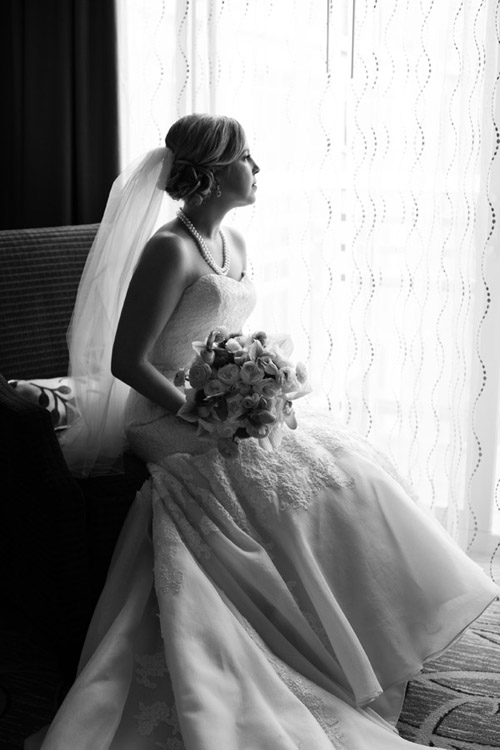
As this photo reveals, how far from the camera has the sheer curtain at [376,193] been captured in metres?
3.37

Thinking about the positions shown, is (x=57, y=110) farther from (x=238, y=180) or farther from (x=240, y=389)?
(x=240, y=389)

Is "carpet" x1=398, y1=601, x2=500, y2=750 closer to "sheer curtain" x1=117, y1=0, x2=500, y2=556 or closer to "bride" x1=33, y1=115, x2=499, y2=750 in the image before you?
"bride" x1=33, y1=115, x2=499, y2=750

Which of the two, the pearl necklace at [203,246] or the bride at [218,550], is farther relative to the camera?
the pearl necklace at [203,246]

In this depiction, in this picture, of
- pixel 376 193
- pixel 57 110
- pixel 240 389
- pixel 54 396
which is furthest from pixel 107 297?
pixel 57 110

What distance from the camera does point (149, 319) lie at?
2652 mm

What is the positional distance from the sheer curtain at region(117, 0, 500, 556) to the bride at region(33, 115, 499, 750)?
29.5 inches

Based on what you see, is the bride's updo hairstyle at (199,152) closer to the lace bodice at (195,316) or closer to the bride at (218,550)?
the bride at (218,550)

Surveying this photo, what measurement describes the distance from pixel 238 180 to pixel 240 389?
78 centimetres

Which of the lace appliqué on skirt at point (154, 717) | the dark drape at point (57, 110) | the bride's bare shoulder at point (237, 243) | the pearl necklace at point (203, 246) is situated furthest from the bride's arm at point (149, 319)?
the dark drape at point (57, 110)

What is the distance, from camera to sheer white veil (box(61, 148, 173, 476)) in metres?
2.81

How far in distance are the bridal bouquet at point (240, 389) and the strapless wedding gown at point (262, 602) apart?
0.13 metres

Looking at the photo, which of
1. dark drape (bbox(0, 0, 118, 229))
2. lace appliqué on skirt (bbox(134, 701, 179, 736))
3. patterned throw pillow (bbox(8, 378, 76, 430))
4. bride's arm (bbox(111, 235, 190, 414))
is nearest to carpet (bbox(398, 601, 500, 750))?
lace appliqué on skirt (bbox(134, 701, 179, 736))

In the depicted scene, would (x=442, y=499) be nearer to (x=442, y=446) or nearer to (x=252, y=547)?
(x=442, y=446)

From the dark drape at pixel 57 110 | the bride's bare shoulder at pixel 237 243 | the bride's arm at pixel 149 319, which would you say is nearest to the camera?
the bride's arm at pixel 149 319
